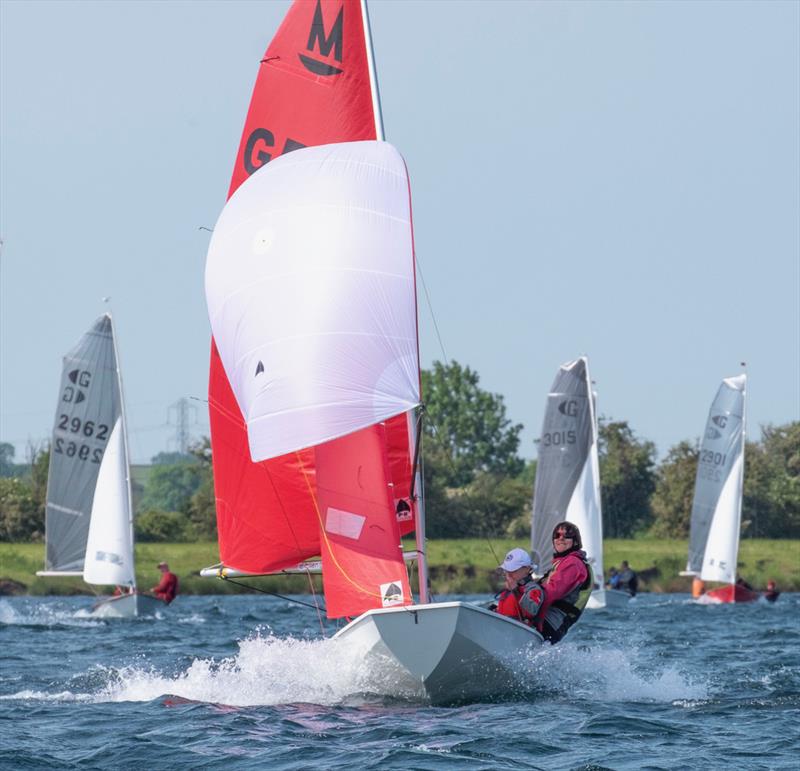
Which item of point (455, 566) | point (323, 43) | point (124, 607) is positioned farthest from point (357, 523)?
point (455, 566)

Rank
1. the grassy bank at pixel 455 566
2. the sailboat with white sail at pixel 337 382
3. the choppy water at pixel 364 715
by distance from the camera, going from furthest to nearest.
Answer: the grassy bank at pixel 455 566
the sailboat with white sail at pixel 337 382
the choppy water at pixel 364 715

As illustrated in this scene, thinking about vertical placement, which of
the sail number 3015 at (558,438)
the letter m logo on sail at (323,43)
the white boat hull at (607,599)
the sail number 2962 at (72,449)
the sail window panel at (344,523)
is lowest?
the white boat hull at (607,599)

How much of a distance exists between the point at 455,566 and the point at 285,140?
38.6 m

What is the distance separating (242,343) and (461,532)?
58.3 metres

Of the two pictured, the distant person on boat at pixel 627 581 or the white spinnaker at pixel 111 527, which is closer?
the white spinnaker at pixel 111 527

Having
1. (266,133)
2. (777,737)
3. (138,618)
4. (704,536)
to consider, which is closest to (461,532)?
(704,536)

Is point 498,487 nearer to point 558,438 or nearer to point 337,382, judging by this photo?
point 558,438

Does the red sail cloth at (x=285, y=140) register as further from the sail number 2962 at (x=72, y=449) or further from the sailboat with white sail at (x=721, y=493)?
the sailboat with white sail at (x=721, y=493)

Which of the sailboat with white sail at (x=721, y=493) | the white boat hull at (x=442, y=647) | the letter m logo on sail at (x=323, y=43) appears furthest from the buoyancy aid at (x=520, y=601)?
the sailboat with white sail at (x=721, y=493)

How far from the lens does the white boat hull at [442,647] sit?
535 inches

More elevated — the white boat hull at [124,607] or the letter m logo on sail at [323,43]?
the letter m logo on sail at [323,43]

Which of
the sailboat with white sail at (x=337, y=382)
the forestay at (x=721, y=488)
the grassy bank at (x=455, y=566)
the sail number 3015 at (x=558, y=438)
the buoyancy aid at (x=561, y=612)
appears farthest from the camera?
the grassy bank at (x=455, y=566)

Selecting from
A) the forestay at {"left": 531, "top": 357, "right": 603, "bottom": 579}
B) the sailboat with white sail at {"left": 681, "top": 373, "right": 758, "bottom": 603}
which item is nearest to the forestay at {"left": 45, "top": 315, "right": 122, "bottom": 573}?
the forestay at {"left": 531, "top": 357, "right": 603, "bottom": 579}

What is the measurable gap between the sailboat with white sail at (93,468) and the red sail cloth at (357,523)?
21.7m
